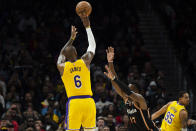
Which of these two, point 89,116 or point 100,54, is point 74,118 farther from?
point 100,54

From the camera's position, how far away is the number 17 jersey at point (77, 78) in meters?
7.80

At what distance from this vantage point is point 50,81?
47.5ft

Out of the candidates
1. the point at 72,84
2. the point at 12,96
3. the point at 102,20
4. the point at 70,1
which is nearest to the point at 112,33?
the point at 102,20

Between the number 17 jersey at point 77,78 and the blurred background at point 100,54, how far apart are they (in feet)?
11.9

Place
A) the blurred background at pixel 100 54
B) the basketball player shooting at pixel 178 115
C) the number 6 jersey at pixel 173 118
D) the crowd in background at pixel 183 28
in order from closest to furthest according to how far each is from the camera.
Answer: the basketball player shooting at pixel 178 115
the number 6 jersey at pixel 173 118
the blurred background at pixel 100 54
the crowd in background at pixel 183 28

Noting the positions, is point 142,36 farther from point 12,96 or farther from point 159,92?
point 12,96

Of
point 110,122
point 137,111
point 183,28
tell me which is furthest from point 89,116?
point 183,28

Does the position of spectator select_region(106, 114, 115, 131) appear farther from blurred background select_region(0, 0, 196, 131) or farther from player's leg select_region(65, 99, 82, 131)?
player's leg select_region(65, 99, 82, 131)

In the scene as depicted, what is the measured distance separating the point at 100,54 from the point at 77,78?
892cm

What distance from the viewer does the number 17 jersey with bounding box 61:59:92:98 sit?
7.80 meters

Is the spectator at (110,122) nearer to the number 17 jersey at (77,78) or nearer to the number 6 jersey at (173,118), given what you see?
the number 6 jersey at (173,118)

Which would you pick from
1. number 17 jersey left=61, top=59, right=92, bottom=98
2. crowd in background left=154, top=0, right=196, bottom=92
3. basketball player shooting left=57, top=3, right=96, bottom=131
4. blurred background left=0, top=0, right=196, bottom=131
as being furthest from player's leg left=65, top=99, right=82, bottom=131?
crowd in background left=154, top=0, right=196, bottom=92

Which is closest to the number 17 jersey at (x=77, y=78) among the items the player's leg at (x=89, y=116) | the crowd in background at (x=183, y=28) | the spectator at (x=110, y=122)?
the player's leg at (x=89, y=116)

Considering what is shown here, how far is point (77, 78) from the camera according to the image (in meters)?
7.84
